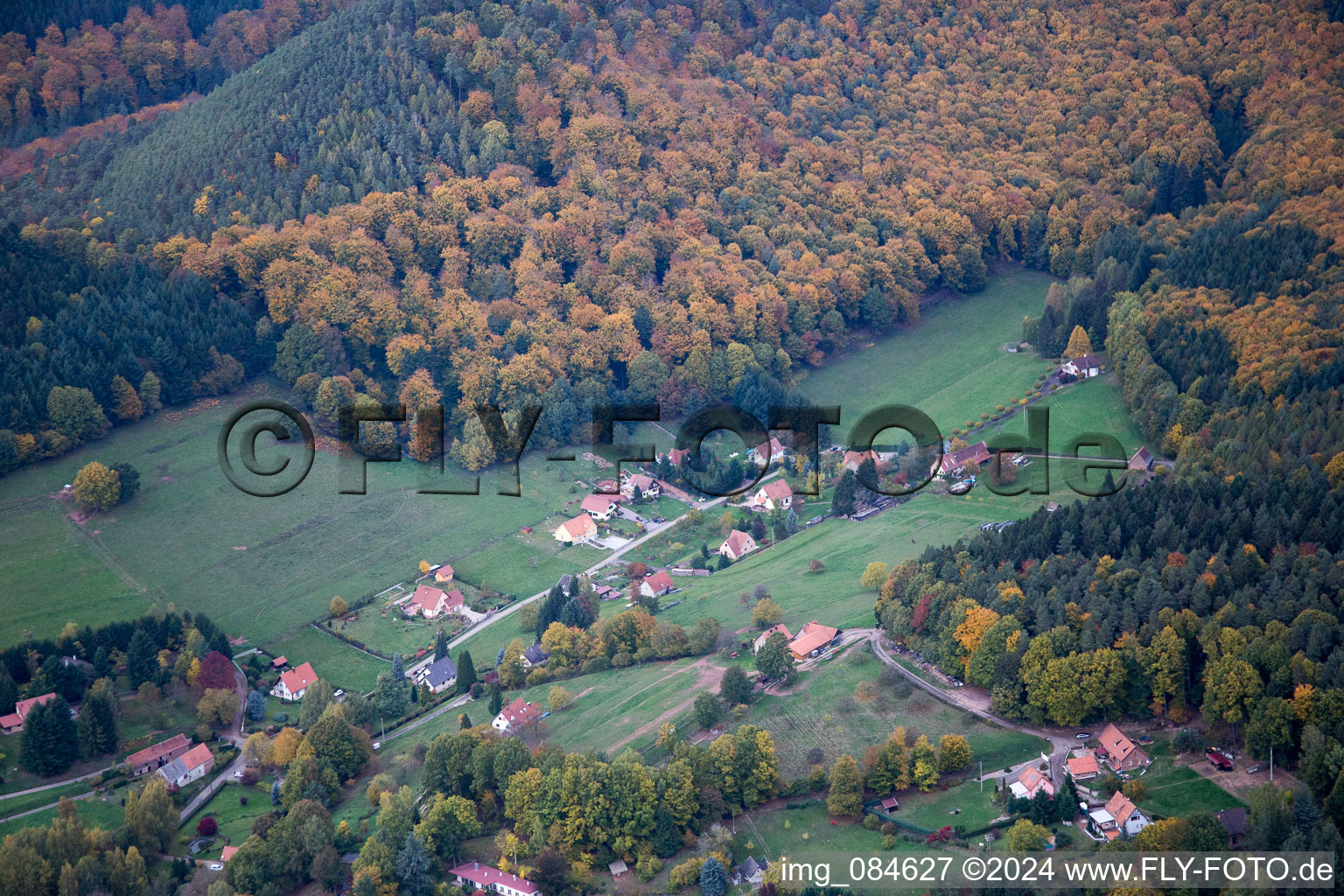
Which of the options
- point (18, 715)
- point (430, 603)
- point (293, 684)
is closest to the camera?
point (18, 715)

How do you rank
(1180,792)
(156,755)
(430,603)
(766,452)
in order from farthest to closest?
(766,452)
(430,603)
(156,755)
(1180,792)

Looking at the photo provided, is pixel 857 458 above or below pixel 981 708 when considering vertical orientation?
above

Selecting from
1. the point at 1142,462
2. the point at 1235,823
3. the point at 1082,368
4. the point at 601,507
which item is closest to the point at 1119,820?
the point at 1235,823

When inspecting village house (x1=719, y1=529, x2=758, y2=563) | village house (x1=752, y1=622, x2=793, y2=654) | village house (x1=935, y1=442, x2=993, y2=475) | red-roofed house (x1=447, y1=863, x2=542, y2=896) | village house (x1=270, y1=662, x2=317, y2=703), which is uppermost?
village house (x1=935, y1=442, x2=993, y2=475)

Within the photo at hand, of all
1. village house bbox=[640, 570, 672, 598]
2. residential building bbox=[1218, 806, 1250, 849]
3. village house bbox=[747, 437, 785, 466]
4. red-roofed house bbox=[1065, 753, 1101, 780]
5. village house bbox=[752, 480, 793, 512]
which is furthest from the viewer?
village house bbox=[747, 437, 785, 466]

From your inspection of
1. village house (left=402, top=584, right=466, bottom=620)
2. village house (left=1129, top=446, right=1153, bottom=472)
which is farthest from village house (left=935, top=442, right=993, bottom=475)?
village house (left=402, top=584, right=466, bottom=620)

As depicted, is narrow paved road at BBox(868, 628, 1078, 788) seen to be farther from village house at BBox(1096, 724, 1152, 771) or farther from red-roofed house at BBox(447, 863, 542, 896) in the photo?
red-roofed house at BBox(447, 863, 542, 896)

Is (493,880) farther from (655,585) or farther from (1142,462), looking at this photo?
(1142,462)
